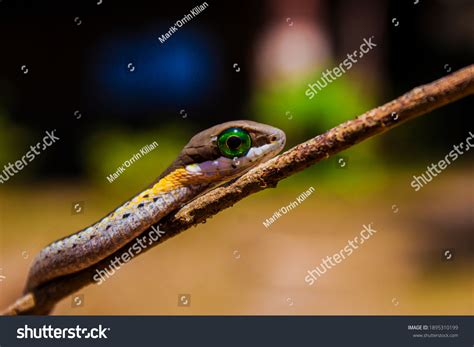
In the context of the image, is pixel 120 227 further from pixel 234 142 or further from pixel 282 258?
pixel 282 258

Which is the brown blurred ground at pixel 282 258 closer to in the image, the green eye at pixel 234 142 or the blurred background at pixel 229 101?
the blurred background at pixel 229 101

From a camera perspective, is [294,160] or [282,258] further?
[282,258]

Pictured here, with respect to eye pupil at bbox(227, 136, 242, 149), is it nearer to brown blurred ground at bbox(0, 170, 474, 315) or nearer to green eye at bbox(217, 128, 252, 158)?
green eye at bbox(217, 128, 252, 158)

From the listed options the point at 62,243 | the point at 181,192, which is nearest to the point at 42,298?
the point at 62,243

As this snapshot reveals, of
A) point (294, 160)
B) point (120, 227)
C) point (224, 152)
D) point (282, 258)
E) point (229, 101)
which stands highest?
point (229, 101)

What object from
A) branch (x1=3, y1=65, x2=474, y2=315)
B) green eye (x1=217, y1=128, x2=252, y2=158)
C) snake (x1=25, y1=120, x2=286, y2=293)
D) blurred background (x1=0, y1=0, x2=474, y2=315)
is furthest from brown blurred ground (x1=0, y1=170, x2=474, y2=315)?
green eye (x1=217, y1=128, x2=252, y2=158)

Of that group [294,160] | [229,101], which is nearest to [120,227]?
[294,160]
